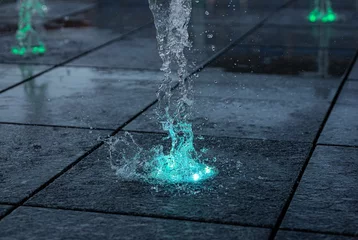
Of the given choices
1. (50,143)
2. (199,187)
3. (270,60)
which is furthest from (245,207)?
(270,60)

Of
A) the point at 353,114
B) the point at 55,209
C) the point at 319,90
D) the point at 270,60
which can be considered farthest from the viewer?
the point at 270,60

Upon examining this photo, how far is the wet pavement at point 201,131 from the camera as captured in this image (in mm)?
4207

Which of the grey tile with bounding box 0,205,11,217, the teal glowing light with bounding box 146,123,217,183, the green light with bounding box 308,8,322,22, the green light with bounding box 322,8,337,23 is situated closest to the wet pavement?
Answer: the grey tile with bounding box 0,205,11,217

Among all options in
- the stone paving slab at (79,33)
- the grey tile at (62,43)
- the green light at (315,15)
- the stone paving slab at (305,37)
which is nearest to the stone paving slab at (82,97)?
the grey tile at (62,43)

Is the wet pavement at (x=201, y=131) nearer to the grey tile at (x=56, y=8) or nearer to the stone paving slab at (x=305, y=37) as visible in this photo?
the stone paving slab at (x=305, y=37)

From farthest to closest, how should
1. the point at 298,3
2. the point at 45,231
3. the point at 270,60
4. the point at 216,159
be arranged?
the point at 298,3 < the point at 270,60 < the point at 216,159 < the point at 45,231

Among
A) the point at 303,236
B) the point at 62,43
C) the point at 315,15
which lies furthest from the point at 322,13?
the point at 303,236

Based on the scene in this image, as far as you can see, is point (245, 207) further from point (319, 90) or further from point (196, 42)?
point (196, 42)

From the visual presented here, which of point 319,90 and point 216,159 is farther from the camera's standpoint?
point 319,90

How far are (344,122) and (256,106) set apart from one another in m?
0.90

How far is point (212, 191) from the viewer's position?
466 centimetres

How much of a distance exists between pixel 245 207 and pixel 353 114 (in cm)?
240

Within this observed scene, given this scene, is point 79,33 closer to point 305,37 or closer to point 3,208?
point 305,37

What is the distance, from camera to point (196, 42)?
9.84m
